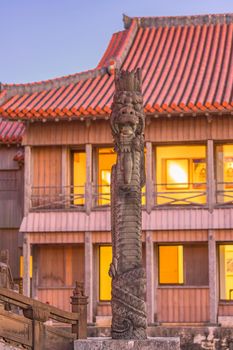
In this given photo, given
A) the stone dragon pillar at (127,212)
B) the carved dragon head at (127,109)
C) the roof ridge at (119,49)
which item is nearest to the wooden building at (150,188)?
the roof ridge at (119,49)

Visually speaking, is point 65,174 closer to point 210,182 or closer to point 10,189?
point 210,182

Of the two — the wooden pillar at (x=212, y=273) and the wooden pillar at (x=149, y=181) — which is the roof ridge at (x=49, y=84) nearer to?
the wooden pillar at (x=149, y=181)

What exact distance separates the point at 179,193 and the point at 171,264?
8.01ft

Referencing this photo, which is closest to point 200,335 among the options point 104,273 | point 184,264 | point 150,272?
point 150,272

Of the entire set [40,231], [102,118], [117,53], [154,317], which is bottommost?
[154,317]

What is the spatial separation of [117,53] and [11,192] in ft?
23.6

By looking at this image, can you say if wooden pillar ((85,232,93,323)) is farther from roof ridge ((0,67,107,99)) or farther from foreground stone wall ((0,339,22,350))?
foreground stone wall ((0,339,22,350))

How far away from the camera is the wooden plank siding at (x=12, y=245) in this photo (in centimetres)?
4197

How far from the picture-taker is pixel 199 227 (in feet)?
113

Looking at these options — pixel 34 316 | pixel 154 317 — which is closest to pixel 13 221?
pixel 154 317

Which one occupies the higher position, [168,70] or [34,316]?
[168,70]

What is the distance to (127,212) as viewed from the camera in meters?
21.6

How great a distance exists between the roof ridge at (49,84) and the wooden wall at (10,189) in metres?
4.34

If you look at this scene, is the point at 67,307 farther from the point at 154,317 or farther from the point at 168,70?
the point at 168,70
